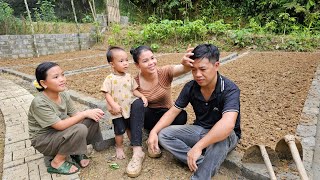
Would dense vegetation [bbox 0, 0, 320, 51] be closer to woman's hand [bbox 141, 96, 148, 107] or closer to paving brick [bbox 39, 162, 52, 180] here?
woman's hand [bbox 141, 96, 148, 107]

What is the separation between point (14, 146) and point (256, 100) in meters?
3.11

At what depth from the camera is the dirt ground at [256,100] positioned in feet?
7.72

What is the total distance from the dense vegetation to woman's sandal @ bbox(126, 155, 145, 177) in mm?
7285

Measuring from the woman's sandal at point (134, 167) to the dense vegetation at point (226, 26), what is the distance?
7.28m

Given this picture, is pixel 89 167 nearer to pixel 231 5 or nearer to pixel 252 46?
pixel 252 46

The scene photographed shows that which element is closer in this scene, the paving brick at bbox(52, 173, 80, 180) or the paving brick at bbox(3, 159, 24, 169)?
the paving brick at bbox(52, 173, 80, 180)

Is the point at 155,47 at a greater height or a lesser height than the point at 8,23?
lesser

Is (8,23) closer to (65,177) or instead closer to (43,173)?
(43,173)

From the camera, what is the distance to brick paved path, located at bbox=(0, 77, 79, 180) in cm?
225

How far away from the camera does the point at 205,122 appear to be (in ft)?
7.66

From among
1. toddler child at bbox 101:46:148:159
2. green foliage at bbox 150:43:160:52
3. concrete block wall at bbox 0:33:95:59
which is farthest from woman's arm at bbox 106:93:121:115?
concrete block wall at bbox 0:33:95:59

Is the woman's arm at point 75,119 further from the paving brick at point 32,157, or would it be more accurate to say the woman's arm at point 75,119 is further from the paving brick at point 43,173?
the paving brick at point 32,157

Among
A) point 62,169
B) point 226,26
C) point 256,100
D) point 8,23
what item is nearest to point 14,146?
point 62,169

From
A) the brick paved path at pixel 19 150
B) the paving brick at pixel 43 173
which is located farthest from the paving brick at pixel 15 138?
the paving brick at pixel 43 173
